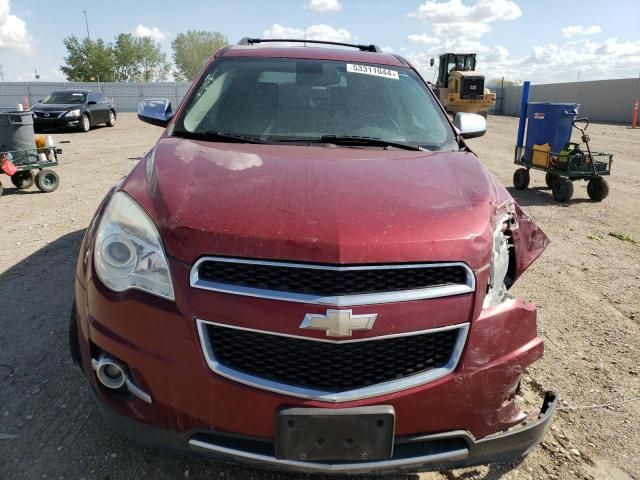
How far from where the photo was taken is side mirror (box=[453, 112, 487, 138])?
3455 millimetres

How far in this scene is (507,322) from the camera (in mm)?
1812

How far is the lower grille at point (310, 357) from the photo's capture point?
165 cm

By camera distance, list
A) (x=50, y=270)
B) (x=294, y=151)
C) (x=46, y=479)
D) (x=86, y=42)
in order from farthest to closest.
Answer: (x=86, y=42) < (x=50, y=270) < (x=294, y=151) < (x=46, y=479)

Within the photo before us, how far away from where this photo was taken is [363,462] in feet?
5.49

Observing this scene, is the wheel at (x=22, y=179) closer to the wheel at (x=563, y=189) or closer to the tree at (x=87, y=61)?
the wheel at (x=563, y=189)

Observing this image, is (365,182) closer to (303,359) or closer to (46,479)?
(303,359)

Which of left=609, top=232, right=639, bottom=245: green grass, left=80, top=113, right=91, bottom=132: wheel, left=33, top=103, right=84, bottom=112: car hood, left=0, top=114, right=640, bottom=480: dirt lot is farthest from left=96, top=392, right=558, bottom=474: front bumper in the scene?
left=80, top=113, right=91, bottom=132: wheel

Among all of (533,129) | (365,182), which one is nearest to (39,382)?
(365,182)

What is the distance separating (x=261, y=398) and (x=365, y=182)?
0.94 metres

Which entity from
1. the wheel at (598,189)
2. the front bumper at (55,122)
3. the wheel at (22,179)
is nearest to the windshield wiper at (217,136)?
the wheel at (22,179)

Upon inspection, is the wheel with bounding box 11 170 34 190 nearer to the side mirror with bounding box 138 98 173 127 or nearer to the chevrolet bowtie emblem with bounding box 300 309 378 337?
the side mirror with bounding box 138 98 173 127

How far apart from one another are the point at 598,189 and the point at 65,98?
1788cm

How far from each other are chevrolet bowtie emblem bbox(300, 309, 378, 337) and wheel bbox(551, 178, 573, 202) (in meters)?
7.21

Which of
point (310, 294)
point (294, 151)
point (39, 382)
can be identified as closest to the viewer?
point (310, 294)
